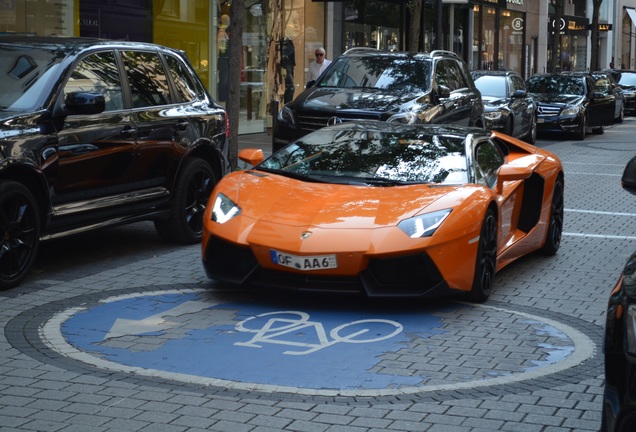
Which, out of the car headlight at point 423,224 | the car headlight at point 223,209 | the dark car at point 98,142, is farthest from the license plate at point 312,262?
the dark car at point 98,142

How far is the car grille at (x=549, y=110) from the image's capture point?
28.7m

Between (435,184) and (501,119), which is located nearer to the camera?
(435,184)

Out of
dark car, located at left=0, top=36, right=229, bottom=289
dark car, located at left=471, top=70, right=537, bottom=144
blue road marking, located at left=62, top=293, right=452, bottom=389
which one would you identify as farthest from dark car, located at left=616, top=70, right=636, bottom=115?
blue road marking, located at left=62, top=293, right=452, bottom=389

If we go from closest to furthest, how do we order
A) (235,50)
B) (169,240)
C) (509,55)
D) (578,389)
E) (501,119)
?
1. (578,389)
2. (169,240)
3. (235,50)
4. (501,119)
5. (509,55)

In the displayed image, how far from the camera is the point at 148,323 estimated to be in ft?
25.4

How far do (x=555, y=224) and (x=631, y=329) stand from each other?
7.22 m

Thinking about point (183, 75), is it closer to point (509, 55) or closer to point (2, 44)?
point (2, 44)

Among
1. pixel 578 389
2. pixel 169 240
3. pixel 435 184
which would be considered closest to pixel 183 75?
pixel 169 240

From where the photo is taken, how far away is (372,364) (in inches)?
265

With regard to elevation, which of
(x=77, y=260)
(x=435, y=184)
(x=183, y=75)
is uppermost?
(x=183, y=75)

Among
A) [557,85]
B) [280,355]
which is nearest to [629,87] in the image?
[557,85]

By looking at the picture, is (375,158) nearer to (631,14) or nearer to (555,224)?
(555,224)

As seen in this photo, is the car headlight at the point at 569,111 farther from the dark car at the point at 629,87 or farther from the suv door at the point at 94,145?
the suv door at the point at 94,145

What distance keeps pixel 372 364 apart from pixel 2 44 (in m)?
4.91
